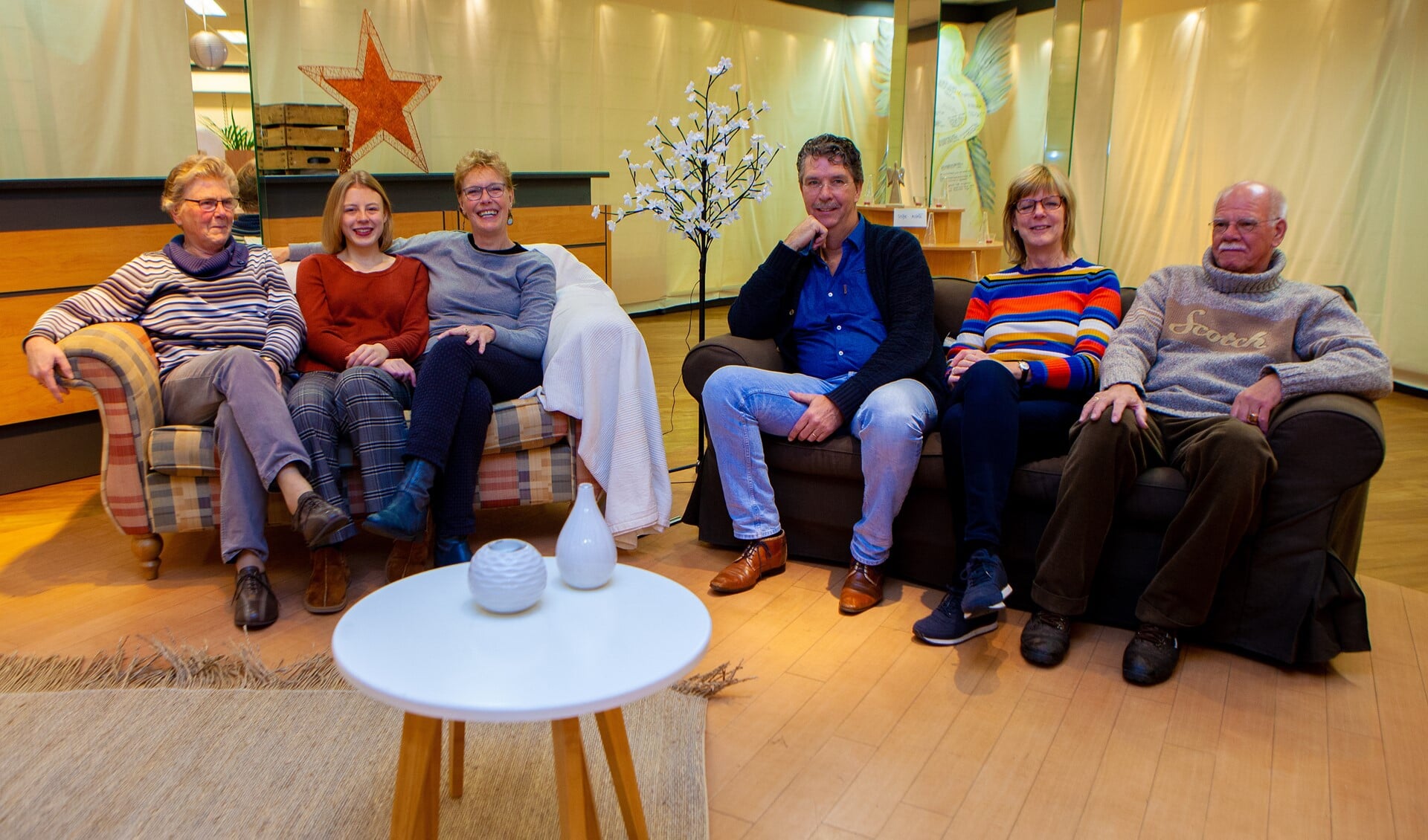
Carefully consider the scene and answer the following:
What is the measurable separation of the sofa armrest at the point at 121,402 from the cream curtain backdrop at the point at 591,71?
2167mm

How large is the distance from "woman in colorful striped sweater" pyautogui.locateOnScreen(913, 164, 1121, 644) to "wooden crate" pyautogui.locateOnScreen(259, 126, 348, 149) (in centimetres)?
274

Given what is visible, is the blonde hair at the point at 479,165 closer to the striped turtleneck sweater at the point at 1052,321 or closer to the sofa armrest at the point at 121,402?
the sofa armrest at the point at 121,402

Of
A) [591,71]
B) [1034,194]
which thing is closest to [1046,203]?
[1034,194]

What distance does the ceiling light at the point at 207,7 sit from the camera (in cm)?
415

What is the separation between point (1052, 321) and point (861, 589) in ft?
2.75

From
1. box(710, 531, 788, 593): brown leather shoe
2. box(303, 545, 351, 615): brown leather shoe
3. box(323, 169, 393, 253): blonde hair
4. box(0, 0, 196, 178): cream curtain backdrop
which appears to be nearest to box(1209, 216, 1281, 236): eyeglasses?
box(710, 531, 788, 593): brown leather shoe

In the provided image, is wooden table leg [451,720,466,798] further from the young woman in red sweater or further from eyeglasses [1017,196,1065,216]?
eyeglasses [1017,196,1065,216]

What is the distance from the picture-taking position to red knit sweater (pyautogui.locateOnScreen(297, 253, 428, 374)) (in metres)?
2.75

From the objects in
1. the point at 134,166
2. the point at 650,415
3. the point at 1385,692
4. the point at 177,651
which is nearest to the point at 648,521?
the point at 650,415

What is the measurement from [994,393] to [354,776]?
1.54 metres

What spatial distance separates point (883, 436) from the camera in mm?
2385

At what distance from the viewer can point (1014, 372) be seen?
2420 mm

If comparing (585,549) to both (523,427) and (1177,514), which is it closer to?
(523,427)

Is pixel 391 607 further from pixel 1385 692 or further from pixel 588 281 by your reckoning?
pixel 1385 692
